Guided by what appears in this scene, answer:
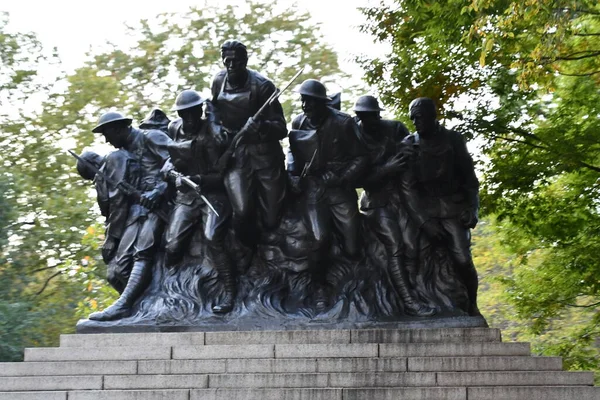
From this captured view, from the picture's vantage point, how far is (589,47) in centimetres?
1977

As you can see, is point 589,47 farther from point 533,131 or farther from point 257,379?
point 257,379

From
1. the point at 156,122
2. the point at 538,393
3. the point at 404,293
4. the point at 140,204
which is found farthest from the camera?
the point at 156,122

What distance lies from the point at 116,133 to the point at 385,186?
3.68m

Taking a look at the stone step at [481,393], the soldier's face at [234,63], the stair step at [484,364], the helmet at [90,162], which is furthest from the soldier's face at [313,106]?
the stone step at [481,393]

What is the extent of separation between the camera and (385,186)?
1558 centimetres

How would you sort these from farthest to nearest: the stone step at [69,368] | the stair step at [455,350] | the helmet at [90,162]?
the helmet at [90,162] < the stone step at [69,368] < the stair step at [455,350]

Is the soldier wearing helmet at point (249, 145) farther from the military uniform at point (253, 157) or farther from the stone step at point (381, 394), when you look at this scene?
the stone step at point (381, 394)

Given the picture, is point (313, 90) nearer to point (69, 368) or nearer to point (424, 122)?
point (424, 122)

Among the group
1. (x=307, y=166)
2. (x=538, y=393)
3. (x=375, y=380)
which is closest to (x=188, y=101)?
(x=307, y=166)

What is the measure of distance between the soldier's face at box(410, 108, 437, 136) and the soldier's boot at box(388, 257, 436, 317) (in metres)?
1.67

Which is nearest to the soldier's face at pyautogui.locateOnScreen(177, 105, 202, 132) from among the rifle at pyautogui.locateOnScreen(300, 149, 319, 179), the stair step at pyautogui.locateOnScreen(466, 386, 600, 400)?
Result: the rifle at pyautogui.locateOnScreen(300, 149, 319, 179)

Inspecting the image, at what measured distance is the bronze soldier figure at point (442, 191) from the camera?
15258mm

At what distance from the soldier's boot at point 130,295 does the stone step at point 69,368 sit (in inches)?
41.7

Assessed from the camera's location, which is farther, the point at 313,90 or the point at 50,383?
the point at 313,90
